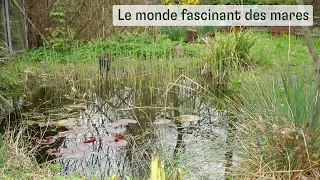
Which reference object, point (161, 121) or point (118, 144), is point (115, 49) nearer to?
point (161, 121)

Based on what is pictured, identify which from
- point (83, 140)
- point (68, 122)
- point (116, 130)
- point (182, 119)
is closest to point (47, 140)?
point (83, 140)

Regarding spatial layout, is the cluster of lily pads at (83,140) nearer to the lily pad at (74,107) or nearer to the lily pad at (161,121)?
the lily pad at (161,121)

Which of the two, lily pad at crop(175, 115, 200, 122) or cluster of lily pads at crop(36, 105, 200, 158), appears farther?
lily pad at crop(175, 115, 200, 122)

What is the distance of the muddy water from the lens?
8.02 feet

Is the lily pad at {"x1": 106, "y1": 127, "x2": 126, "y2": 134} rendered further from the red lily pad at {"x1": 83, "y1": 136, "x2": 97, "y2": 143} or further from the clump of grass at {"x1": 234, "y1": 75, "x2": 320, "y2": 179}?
the clump of grass at {"x1": 234, "y1": 75, "x2": 320, "y2": 179}

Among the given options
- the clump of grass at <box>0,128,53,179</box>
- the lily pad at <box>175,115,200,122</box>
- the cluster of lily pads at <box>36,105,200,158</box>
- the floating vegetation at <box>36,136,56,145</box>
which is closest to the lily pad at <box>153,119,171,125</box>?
the cluster of lily pads at <box>36,105,200,158</box>

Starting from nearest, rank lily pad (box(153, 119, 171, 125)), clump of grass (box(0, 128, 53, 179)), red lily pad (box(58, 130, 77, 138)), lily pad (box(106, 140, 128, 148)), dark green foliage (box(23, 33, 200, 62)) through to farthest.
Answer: clump of grass (box(0, 128, 53, 179))
lily pad (box(106, 140, 128, 148))
red lily pad (box(58, 130, 77, 138))
lily pad (box(153, 119, 171, 125))
dark green foliage (box(23, 33, 200, 62))

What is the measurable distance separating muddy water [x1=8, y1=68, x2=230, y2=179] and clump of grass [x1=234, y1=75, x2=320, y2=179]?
208 mm

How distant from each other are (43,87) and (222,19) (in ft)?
21.4

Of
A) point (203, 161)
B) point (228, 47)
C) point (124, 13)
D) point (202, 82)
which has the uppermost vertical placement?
point (124, 13)

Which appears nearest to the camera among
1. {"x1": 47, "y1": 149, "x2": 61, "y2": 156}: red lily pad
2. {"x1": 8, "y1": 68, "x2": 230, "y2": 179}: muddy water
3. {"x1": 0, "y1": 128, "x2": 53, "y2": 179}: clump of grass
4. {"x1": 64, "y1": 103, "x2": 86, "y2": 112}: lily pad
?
{"x1": 0, "y1": 128, "x2": 53, "y2": 179}: clump of grass

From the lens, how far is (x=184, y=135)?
323 centimetres

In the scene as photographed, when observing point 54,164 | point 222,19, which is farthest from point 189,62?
point 222,19

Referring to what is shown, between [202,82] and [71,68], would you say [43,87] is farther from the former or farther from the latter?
[202,82]
